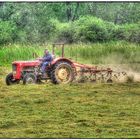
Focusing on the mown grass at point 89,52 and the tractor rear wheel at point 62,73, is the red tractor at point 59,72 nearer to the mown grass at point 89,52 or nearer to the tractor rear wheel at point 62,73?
the tractor rear wheel at point 62,73

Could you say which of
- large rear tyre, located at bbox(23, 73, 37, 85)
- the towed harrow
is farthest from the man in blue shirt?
the towed harrow

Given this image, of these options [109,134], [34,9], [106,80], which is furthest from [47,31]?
[109,134]

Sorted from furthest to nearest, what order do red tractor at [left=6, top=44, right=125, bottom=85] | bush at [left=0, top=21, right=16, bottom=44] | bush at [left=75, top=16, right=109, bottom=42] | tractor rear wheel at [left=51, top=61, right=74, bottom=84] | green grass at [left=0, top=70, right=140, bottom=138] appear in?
tractor rear wheel at [left=51, top=61, right=74, bottom=84] < red tractor at [left=6, top=44, right=125, bottom=85] < bush at [left=75, top=16, right=109, bottom=42] < bush at [left=0, top=21, right=16, bottom=44] < green grass at [left=0, top=70, right=140, bottom=138]

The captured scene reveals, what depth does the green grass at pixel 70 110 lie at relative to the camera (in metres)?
9.95

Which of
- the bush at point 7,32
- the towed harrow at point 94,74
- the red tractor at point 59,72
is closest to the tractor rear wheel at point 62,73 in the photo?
the red tractor at point 59,72

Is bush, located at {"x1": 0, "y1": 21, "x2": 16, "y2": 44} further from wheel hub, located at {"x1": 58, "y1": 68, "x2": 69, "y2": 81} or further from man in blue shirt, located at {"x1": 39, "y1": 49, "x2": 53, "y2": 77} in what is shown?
wheel hub, located at {"x1": 58, "y1": 68, "x2": 69, "y2": 81}

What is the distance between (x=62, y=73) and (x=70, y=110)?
31.6 inches

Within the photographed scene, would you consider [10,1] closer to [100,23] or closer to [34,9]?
[34,9]

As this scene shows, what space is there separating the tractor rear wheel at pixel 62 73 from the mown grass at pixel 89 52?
191 millimetres

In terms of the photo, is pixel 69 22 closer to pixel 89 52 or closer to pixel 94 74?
pixel 89 52

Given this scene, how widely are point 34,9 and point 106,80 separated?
149 centimetres

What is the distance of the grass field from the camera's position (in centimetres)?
998

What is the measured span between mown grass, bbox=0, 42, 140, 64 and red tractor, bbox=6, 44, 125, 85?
0.10 m

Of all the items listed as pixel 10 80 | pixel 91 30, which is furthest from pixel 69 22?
pixel 10 80
